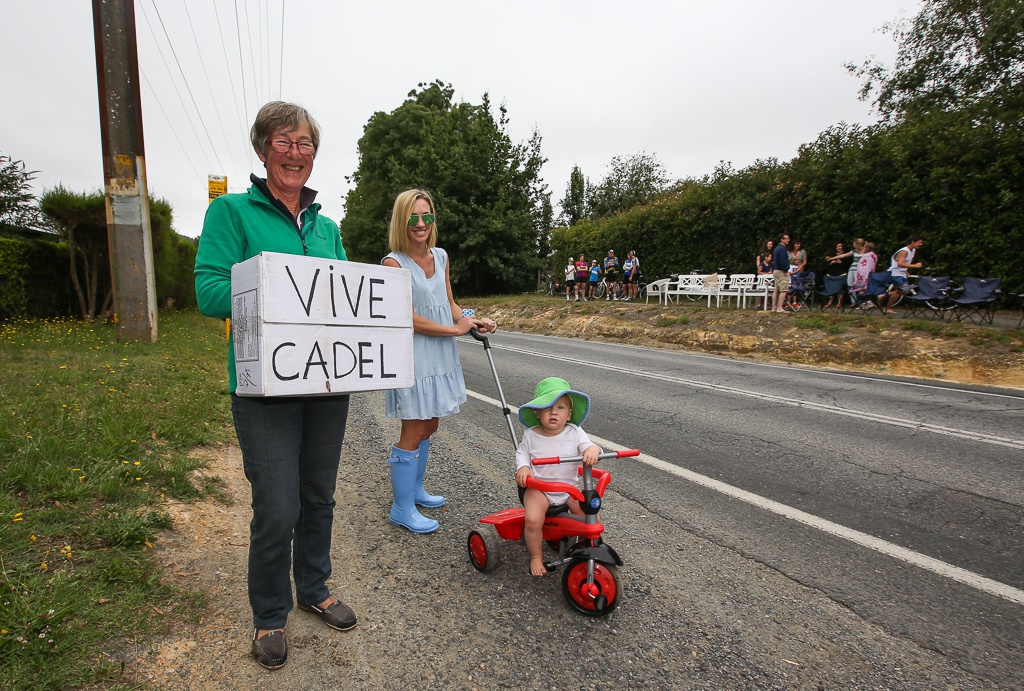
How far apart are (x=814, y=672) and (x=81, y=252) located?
49.1 feet

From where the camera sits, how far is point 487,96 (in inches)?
1258

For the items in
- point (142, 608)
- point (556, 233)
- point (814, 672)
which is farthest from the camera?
point (556, 233)

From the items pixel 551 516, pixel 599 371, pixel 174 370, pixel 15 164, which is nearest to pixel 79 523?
pixel 551 516

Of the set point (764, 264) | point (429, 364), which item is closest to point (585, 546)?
point (429, 364)

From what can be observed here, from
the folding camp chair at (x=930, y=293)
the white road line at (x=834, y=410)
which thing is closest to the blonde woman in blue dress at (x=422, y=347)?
the white road line at (x=834, y=410)

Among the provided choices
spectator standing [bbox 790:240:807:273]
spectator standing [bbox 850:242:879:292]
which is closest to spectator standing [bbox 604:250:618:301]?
spectator standing [bbox 790:240:807:273]

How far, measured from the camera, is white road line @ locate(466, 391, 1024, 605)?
2973 mm

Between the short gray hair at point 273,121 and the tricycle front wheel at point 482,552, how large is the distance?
86.7 inches

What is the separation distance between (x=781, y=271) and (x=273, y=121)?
48.6ft

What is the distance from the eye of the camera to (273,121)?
2234mm

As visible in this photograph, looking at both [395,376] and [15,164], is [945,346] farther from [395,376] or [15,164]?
[15,164]

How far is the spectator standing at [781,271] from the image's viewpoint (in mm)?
14398

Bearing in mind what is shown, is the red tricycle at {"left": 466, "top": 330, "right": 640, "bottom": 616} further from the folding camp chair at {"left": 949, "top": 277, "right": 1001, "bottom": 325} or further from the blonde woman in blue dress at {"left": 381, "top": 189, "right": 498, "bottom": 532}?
the folding camp chair at {"left": 949, "top": 277, "right": 1001, "bottom": 325}

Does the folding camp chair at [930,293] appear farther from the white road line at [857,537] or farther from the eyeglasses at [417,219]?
the eyeglasses at [417,219]
